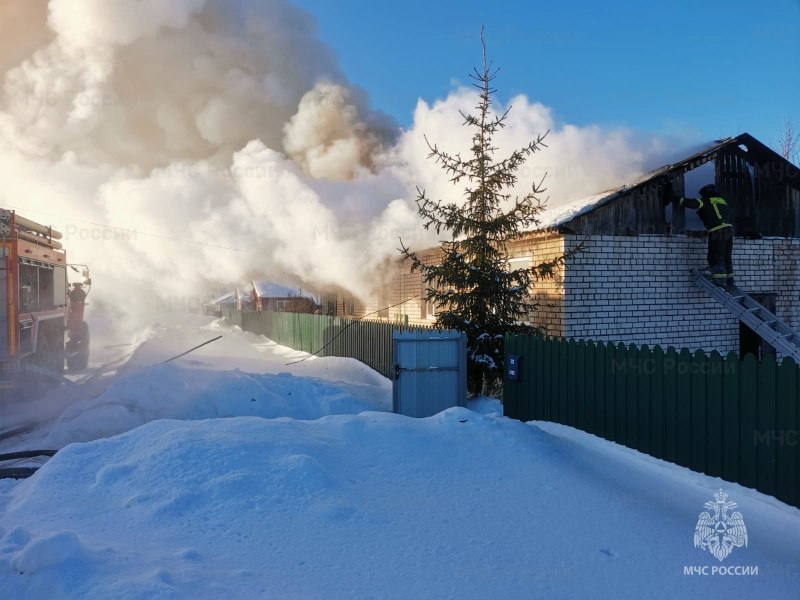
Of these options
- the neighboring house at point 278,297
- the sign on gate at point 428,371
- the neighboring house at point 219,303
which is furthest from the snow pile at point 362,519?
the neighboring house at point 219,303

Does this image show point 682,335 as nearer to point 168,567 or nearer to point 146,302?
point 168,567

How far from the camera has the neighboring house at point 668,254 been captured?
8609 mm

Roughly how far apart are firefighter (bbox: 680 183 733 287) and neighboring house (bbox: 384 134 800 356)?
289mm

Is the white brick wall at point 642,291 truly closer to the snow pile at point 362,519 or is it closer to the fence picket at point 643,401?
the fence picket at point 643,401

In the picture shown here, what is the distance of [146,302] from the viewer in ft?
143

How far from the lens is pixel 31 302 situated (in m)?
10.1

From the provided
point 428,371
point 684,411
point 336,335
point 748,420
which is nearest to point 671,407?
point 684,411

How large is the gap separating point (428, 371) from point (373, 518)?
4.31m

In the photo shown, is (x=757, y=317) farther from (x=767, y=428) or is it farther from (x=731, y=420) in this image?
(x=767, y=428)

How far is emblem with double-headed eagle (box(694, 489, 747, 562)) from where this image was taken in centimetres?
351

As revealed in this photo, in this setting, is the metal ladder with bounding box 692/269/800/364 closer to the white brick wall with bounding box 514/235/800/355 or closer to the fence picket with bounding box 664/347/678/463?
the white brick wall with bounding box 514/235/800/355

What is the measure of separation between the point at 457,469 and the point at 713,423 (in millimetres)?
2332

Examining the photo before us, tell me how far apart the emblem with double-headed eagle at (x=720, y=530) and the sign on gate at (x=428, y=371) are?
13.5ft

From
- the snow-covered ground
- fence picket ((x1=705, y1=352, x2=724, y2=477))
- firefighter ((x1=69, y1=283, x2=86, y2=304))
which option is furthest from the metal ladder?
firefighter ((x1=69, y1=283, x2=86, y2=304))
